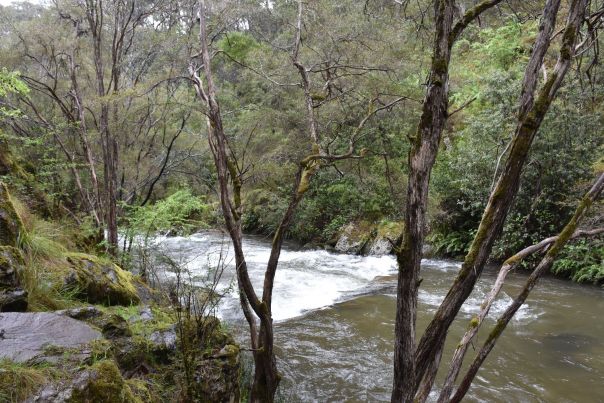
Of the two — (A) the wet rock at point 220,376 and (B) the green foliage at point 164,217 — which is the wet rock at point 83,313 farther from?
(B) the green foliage at point 164,217

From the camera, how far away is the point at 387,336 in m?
7.57

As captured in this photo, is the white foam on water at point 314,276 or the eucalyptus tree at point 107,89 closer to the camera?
the white foam on water at point 314,276

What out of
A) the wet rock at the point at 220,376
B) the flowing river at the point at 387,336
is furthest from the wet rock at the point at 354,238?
the wet rock at the point at 220,376

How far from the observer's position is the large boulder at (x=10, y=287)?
3.61 m

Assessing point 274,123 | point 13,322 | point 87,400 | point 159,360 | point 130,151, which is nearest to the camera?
point 87,400

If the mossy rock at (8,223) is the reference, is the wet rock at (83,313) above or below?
below

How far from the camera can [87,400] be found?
8.84ft

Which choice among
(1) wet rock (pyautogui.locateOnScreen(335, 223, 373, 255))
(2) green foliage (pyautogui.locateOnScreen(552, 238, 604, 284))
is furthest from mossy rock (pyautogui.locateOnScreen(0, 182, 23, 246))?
(1) wet rock (pyautogui.locateOnScreen(335, 223, 373, 255))

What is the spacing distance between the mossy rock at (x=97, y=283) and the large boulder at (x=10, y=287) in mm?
933

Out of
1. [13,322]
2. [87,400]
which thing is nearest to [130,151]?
[13,322]

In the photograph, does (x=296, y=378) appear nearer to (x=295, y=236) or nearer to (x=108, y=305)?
(x=108, y=305)

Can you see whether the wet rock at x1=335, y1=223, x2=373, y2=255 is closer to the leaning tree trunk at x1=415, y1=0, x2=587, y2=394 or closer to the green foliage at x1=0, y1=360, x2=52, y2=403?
the leaning tree trunk at x1=415, y1=0, x2=587, y2=394

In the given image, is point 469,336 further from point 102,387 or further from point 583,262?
point 583,262

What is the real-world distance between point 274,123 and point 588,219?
1022cm
